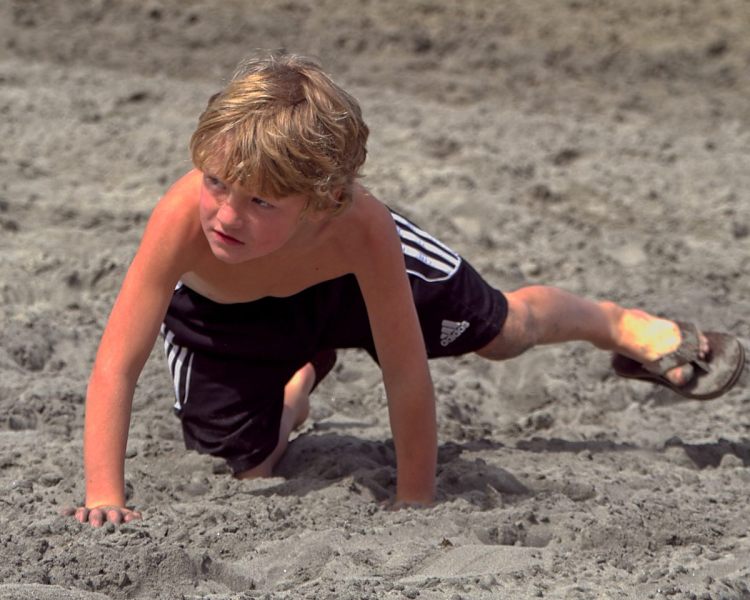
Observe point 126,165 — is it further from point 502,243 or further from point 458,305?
point 458,305

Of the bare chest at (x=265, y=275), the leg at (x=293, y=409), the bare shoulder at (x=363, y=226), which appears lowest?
the leg at (x=293, y=409)

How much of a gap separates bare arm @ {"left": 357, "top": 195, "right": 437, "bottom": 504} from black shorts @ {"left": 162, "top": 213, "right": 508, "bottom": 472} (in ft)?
0.81

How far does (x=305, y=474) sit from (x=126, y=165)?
9.42 feet

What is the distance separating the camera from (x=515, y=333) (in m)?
3.60

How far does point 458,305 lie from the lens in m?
3.49

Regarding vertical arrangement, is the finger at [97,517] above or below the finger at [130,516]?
above

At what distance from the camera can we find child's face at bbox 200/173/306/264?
2818 millimetres

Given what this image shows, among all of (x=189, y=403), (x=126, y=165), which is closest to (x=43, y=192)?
(x=126, y=165)

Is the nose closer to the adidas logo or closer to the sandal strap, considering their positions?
the adidas logo

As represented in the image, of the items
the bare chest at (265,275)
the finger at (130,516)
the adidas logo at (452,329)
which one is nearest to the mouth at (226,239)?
the bare chest at (265,275)

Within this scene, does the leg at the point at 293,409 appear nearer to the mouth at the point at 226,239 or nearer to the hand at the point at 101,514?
the hand at the point at 101,514

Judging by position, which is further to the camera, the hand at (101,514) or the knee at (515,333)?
the knee at (515,333)

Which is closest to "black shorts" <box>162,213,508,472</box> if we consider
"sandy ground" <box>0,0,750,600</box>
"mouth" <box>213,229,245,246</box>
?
"sandy ground" <box>0,0,750,600</box>

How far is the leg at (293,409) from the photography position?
3.56 meters
